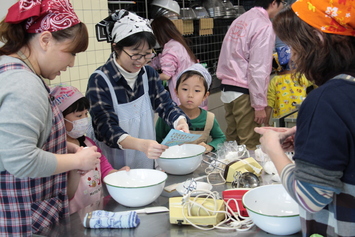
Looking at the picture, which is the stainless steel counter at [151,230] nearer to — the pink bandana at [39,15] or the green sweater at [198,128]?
the pink bandana at [39,15]

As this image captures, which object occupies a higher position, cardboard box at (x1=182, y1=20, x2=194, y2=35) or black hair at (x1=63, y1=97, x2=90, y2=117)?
cardboard box at (x1=182, y1=20, x2=194, y2=35)

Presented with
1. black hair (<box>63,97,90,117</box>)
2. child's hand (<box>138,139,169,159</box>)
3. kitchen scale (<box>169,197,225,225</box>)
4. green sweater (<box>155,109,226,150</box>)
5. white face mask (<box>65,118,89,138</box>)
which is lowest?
green sweater (<box>155,109,226,150</box>)

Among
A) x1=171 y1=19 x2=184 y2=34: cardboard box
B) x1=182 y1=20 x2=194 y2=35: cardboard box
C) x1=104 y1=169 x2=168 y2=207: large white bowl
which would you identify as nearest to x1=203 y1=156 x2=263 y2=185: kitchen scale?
x1=104 y1=169 x2=168 y2=207: large white bowl

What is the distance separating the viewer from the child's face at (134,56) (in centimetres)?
208

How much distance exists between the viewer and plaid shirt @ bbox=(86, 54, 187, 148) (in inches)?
79.3

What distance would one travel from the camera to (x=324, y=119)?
101 centimetres

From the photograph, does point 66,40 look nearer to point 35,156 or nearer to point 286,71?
point 35,156

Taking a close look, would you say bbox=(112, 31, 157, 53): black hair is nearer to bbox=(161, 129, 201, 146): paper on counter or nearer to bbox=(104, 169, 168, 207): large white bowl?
bbox=(161, 129, 201, 146): paper on counter

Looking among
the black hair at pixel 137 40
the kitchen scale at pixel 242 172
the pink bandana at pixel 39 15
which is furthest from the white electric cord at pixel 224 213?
the black hair at pixel 137 40

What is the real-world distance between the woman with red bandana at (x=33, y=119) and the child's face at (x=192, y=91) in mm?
1368

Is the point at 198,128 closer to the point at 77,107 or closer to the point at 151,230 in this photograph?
the point at 77,107

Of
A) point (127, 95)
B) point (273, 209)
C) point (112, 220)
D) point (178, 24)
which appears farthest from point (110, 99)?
point (178, 24)

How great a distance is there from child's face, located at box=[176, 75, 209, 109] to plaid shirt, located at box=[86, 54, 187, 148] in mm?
409

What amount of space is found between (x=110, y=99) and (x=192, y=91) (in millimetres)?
809
